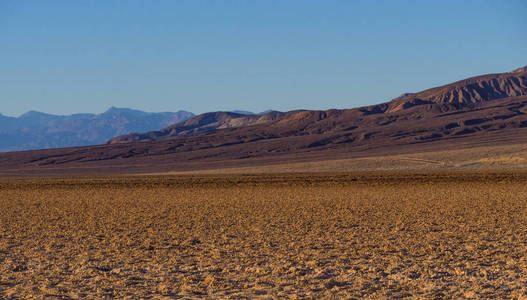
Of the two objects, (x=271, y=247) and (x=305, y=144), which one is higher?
(x=305, y=144)

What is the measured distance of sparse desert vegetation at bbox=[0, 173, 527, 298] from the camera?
1124cm

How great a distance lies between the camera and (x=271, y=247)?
1540cm

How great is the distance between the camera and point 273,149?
109000 millimetres

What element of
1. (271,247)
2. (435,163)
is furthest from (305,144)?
(271,247)

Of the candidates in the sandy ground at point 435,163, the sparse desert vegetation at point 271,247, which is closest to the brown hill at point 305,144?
the sandy ground at point 435,163

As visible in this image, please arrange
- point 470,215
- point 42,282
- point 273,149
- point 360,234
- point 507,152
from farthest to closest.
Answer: point 273,149 < point 507,152 < point 470,215 < point 360,234 < point 42,282

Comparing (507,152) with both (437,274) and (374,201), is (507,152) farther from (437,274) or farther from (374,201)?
→ (437,274)

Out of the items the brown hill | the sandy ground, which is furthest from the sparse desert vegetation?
the brown hill

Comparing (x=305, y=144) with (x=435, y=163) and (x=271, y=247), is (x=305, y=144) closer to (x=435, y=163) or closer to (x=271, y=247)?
(x=435, y=163)

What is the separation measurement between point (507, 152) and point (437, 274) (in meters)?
65.1

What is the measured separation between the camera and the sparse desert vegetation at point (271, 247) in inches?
443

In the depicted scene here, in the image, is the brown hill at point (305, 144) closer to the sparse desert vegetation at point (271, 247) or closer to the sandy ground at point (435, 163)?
the sandy ground at point (435, 163)

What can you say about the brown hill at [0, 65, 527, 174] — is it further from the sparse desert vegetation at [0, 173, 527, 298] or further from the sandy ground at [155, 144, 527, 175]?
the sparse desert vegetation at [0, 173, 527, 298]

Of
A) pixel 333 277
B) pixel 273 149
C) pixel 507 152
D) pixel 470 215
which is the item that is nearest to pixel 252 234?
pixel 333 277
